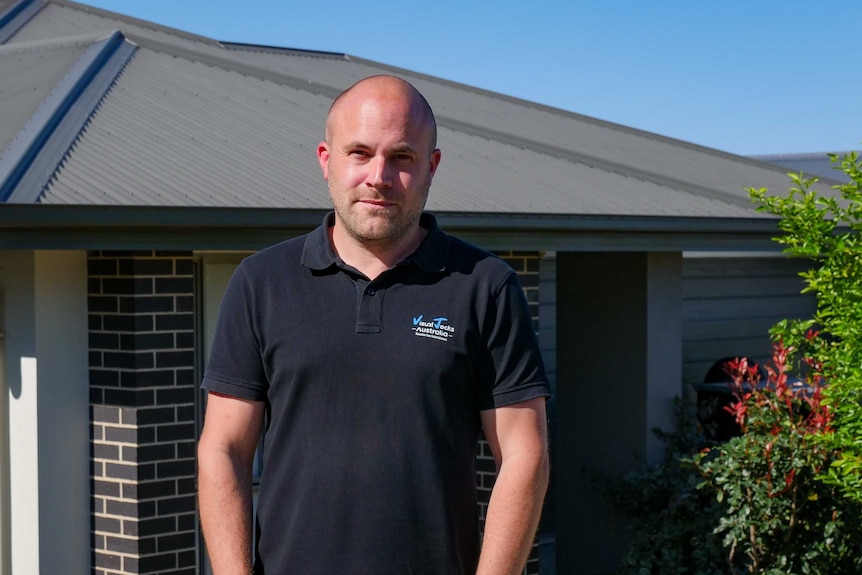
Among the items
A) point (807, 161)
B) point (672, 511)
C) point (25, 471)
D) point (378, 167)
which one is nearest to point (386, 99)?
point (378, 167)

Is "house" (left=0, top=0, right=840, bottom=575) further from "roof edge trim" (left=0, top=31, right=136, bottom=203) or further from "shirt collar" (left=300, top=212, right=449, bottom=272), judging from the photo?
"shirt collar" (left=300, top=212, right=449, bottom=272)

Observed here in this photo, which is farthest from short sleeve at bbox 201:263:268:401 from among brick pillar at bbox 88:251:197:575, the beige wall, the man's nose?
the beige wall

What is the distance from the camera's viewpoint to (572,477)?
30.8 ft

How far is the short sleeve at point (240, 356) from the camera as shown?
2689 mm

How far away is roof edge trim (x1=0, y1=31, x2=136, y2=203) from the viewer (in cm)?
568

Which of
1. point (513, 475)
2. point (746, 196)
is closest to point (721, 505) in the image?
point (746, 196)

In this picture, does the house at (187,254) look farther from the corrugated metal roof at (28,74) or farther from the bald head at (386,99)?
the bald head at (386,99)

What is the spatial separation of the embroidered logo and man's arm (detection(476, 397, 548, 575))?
22cm

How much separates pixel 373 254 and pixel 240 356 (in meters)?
0.38

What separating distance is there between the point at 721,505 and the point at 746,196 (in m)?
2.99

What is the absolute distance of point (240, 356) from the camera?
2691 mm

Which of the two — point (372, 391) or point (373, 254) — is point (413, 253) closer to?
point (373, 254)

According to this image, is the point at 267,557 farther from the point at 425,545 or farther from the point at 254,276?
the point at 254,276

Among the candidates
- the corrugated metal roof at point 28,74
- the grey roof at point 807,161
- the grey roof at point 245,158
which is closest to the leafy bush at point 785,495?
the grey roof at point 245,158
